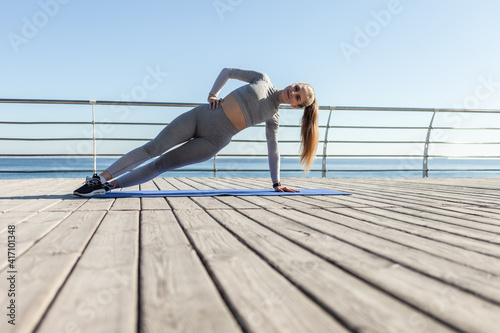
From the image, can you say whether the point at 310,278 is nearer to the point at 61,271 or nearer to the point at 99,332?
the point at 99,332

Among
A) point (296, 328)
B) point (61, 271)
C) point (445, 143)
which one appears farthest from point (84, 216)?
point (445, 143)

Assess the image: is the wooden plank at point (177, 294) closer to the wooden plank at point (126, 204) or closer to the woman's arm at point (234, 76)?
the wooden plank at point (126, 204)

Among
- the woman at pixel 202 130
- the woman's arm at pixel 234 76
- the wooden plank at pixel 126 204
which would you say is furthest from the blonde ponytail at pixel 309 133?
the wooden plank at pixel 126 204

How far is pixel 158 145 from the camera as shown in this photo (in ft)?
7.97

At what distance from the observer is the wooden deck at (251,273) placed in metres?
0.63

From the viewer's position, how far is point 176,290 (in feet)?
2.48

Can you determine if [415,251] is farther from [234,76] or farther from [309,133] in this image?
[234,76]

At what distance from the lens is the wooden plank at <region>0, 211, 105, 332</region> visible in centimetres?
66

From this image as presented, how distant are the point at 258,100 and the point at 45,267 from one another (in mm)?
1833

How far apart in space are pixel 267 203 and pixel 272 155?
687mm

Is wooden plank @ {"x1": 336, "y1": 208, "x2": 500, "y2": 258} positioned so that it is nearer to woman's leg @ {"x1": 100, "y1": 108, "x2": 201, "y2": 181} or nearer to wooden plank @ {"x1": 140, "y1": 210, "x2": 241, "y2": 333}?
wooden plank @ {"x1": 140, "y1": 210, "x2": 241, "y2": 333}

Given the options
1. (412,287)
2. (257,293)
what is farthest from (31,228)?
(412,287)

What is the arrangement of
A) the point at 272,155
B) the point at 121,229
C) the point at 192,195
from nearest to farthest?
the point at 121,229, the point at 192,195, the point at 272,155

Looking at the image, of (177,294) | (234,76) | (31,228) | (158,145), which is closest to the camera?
(177,294)
